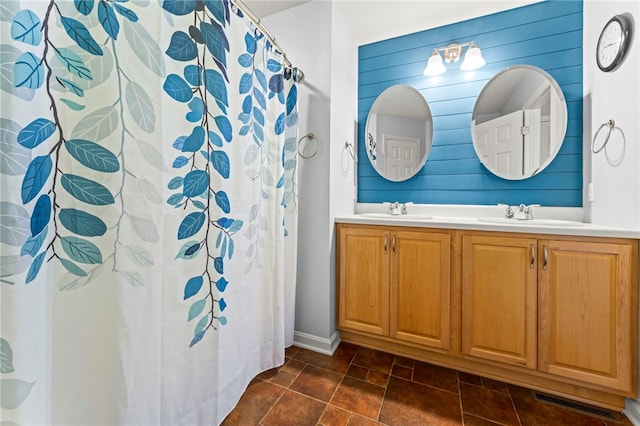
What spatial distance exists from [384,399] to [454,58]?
246 centimetres

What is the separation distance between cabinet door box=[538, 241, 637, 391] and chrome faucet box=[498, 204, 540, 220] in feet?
1.56

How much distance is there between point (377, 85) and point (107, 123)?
2.15 metres

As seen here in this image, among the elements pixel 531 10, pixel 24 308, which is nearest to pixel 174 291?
pixel 24 308

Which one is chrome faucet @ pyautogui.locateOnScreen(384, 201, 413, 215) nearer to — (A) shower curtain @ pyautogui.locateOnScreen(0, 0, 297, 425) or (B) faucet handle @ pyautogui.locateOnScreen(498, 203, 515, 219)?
(B) faucet handle @ pyautogui.locateOnScreen(498, 203, 515, 219)

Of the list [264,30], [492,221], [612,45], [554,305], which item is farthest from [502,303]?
[264,30]

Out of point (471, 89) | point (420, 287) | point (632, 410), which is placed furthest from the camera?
point (471, 89)

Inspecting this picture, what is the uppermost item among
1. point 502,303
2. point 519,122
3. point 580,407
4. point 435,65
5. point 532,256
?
point 435,65

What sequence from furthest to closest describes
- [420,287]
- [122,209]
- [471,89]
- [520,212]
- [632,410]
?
[471,89], [520,212], [420,287], [632,410], [122,209]

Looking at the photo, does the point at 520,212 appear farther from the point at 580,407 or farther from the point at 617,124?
the point at 580,407

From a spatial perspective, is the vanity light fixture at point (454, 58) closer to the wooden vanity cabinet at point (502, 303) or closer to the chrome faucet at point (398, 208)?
the chrome faucet at point (398, 208)

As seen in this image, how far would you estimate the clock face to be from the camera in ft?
4.47

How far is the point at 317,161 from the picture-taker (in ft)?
6.23

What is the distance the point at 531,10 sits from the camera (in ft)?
6.10

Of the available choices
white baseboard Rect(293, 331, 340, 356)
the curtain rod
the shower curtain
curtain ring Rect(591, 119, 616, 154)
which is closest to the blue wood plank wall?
curtain ring Rect(591, 119, 616, 154)
